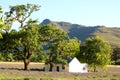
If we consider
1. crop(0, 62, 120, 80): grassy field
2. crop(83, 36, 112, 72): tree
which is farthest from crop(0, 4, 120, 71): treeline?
crop(0, 62, 120, 80): grassy field

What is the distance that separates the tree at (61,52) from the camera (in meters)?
122

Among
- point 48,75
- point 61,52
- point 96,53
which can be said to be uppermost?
point 61,52

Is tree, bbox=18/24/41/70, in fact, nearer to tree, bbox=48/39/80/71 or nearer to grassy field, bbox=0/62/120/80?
tree, bbox=48/39/80/71

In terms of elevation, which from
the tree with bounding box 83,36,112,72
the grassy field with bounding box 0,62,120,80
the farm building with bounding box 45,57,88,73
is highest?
the tree with bounding box 83,36,112,72

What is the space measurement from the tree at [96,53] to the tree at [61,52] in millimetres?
8535

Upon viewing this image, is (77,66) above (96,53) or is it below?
below

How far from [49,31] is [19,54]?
10.8 meters

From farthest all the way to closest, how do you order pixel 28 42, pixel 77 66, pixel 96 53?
pixel 96 53
pixel 77 66
pixel 28 42

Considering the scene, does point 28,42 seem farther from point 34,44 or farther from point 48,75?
point 48,75

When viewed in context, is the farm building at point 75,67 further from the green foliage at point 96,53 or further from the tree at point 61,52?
the tree at point 61,52

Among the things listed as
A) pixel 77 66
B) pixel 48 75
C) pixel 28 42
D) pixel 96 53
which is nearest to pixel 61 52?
pixel 77 66

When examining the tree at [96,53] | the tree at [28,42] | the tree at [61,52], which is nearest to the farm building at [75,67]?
the tree at [96,53]

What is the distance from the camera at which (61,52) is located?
404 ft

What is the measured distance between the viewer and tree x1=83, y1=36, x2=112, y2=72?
427 ft
